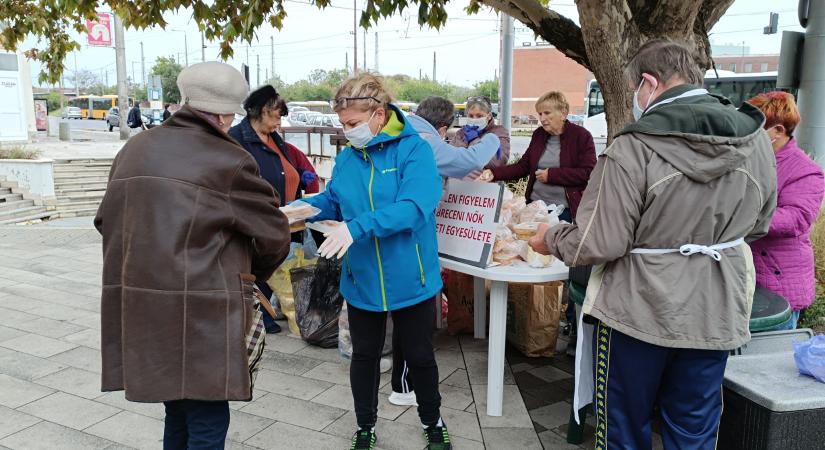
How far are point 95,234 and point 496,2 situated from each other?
22.1 ft

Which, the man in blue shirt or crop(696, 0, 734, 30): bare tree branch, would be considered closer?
the man in blue shirt

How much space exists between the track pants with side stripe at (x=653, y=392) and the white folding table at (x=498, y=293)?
87cm

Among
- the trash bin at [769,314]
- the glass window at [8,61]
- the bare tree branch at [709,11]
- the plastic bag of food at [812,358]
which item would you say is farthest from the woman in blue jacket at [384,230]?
the glass window at [8,61]

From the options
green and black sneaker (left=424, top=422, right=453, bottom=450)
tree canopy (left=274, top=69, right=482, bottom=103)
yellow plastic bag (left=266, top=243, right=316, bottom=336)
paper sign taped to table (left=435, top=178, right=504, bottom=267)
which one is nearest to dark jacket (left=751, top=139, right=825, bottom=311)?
paper sign taped to table (left=435, top=178, right=504, bottom=267)

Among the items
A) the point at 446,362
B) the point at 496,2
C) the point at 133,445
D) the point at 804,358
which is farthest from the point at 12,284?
the point at 804,358

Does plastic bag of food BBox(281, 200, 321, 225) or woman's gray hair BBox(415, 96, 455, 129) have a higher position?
woman's gray hair BBox(415, 96, 455, 129)

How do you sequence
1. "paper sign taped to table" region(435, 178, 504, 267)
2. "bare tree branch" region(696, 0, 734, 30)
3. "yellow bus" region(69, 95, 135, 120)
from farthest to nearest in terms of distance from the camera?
"yellow bus" region(69, 95, 135, 120) < "bare tree branch" region(696, 0, 734, 30) < "paper sign taped to table" region(435, 178, 504, 267)

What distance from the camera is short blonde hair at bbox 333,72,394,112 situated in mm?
2582

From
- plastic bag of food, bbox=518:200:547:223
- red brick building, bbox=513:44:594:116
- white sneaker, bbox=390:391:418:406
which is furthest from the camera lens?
red brick building, bbox=513:44:594:116

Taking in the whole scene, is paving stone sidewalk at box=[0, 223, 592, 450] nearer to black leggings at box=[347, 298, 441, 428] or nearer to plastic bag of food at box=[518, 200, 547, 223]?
black leggings at box=[347, 298, 441, 428]

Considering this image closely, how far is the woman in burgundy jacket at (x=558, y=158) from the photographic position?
4441 millimetres

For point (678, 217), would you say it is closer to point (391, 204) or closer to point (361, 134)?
point (391, 204)

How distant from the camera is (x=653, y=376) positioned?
205 centimetres

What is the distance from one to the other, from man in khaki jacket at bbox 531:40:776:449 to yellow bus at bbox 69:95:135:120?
187 feet
